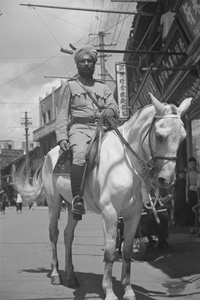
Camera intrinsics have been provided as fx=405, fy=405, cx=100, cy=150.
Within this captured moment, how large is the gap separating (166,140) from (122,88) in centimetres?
1177

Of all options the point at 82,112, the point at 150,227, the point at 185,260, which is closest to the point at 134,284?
the point at 185,260

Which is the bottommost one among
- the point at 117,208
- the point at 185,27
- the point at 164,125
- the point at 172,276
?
the point at 172,276

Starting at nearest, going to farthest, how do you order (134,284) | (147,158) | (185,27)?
(147,158)
(134,284)
(185,27)

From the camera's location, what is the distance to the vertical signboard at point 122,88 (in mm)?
15106

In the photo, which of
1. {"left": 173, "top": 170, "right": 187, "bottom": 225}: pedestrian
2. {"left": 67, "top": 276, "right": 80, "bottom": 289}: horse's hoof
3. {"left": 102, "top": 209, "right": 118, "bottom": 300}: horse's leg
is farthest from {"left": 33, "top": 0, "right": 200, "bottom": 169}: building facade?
{"left": 67, "top": 276, "right": 80, "bottom": 289}: horse's hoof

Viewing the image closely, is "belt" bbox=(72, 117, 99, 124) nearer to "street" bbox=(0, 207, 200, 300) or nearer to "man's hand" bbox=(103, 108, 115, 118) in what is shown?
"man's hand" bbox=(103, 108, 115, 118)

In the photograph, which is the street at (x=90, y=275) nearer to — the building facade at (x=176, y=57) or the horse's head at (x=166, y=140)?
the horse's head at (x=166, y=140)

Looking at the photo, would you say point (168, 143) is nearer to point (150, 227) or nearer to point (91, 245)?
point (150, 227)

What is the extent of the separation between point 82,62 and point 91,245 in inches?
215

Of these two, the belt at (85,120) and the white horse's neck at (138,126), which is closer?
the white horse's neck at (138,126)

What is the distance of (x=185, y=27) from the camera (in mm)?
9180

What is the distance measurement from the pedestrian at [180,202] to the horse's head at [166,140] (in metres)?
5.70

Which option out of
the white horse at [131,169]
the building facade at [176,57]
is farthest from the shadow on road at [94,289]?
the building facade at [176,57]

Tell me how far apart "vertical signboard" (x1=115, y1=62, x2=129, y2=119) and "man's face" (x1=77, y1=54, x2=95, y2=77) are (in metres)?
9.71
